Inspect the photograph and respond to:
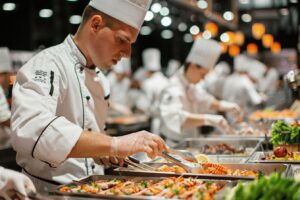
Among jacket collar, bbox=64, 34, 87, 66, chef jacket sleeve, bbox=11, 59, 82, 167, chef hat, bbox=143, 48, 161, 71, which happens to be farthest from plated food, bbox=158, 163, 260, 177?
chef hat, bbox=143, 48, 161, 71

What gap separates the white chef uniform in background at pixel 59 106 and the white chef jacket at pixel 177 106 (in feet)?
5.82

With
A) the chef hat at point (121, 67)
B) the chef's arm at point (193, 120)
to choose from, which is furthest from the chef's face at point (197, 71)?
the chef hat at point (121, 67)

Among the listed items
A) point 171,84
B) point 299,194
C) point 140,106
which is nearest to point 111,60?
point 299,194

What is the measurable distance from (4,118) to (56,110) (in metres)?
1.98

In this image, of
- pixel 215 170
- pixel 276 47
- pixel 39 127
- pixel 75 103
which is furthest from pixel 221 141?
pixel 276 47

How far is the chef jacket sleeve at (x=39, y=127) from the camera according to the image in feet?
7.32

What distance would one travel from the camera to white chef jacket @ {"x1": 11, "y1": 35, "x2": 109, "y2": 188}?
A: 7.34 feet

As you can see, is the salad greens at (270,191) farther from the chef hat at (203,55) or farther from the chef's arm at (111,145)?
the chef hat at (203,55)

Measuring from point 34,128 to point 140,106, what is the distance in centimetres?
865

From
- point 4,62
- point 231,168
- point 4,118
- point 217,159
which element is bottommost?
point 4,118

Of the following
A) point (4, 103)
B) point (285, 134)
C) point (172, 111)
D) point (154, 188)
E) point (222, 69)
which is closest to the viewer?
point (154, 188)

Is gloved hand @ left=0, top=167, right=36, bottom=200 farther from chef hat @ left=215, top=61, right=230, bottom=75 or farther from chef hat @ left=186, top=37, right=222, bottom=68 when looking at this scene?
chef hat @ left=215, top=61, right=230, bottom=75

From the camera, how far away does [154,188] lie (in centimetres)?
222

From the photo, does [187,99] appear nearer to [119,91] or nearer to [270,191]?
[270,191]
